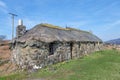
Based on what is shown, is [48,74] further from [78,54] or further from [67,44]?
[78,54]

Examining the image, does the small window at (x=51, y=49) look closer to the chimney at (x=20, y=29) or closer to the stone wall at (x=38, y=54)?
the stone wall at (x=38, y=54)

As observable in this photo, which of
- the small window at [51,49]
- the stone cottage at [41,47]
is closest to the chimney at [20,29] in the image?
the stone cottage at [41,47]

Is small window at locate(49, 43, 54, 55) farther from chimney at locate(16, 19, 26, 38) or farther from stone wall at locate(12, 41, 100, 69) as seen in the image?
chimney at locate(16, 19, 26, 38)

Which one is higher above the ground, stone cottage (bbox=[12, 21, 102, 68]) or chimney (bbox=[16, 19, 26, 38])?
chimney (bbox=[16, 19, 26, 38])

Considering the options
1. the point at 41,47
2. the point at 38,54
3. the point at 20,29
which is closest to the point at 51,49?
the point at 41,47

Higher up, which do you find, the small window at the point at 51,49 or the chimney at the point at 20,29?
the chimney at the point at 20,29

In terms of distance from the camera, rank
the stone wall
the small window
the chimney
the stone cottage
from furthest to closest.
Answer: the chimney, the small window, the stone cottage, the stone wall

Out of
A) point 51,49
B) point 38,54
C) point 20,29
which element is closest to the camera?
point 38,54

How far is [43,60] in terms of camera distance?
88.7 feet

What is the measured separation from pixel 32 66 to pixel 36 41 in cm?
337

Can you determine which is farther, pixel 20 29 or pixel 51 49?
pixel 20 29

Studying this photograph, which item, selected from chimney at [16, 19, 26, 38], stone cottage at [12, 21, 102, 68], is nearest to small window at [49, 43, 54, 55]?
stone cottage at [12, 21, 102, 68]

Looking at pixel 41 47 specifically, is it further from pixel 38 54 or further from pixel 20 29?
pixel 20 29

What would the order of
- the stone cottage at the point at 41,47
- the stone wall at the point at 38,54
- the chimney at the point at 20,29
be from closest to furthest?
the stone wall at the point at 38,54 → the stone cottage at the point at 41,47 → the chimney at the point at 20,29
